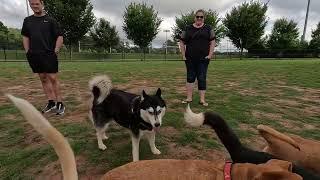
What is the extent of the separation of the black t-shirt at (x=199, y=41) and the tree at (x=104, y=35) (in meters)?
32.9

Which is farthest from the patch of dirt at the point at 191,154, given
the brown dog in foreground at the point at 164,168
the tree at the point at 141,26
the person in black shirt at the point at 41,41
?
the tree at the point at 141,26

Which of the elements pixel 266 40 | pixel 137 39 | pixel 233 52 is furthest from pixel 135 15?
pixel 266 40

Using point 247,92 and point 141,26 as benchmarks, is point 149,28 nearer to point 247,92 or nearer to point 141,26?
point 141,26

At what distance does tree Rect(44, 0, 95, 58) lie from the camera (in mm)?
32312

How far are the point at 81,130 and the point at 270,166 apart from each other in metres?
3.62

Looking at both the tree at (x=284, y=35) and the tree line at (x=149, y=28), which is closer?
the tree line at (x=149, y=28)

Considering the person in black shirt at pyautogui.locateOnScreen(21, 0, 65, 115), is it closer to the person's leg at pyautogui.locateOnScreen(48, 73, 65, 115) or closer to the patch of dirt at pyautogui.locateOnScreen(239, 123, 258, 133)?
the person's leg at pyautogui.locateOnScreen(48, 73, 65, 115)

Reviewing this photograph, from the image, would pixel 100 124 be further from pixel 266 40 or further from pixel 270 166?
pixel 266 40

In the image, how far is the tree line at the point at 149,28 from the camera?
108 feet

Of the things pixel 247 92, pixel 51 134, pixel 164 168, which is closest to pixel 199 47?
pixel 247 92

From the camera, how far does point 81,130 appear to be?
5.30 metres

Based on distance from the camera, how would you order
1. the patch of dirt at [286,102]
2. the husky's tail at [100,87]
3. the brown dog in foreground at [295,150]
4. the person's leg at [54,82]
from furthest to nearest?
1. the patch of dirt at [286,102]
2. the person's leg at [54,82]
3. the husky's tail at [100,87]
4. the brown dog in foreground at [295,150]

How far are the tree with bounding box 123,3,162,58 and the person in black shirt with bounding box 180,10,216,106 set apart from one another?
31802 mm

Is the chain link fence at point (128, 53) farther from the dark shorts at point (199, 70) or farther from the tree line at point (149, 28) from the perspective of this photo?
the dark shorts at point (199, 70)
